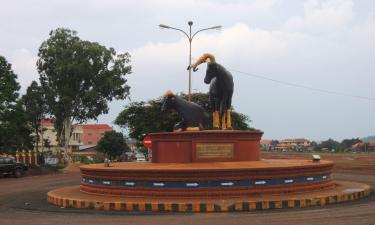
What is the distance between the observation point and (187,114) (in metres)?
19.4

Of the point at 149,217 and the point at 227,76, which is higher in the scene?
the point at 227,76

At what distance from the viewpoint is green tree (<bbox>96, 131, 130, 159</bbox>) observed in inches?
3086

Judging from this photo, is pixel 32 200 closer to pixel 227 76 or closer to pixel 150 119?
pixel 227 76

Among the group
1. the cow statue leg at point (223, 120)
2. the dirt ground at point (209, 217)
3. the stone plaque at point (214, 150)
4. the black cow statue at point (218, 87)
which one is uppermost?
the black cow statue at point (218, 87)

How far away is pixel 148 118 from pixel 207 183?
31.4m

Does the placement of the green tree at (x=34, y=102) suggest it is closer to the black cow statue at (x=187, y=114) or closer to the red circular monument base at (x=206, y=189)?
the black cow statue at (x=187, y=114)

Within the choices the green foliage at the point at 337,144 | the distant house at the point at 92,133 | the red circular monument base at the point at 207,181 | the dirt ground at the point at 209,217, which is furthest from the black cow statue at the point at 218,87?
the green foliage at the point at 337,144

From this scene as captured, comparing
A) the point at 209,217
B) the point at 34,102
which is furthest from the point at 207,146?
the point at 34,102

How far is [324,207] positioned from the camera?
1334cm

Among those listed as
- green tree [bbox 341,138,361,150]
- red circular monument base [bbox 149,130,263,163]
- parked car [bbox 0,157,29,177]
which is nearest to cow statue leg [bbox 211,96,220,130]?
red circular monument base [bbox 149,130,263,163]

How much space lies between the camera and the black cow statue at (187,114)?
19312 millimetres

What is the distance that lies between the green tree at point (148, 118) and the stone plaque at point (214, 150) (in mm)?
26463

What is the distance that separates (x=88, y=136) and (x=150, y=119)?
85.9m

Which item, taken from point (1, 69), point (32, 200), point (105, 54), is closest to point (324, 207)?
point (32, 200)
